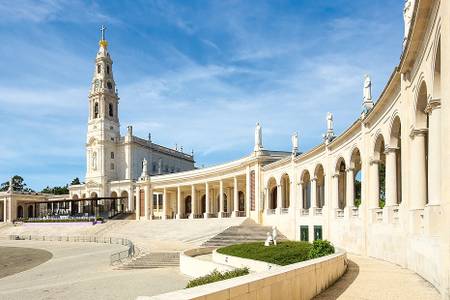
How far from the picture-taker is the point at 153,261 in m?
30.7

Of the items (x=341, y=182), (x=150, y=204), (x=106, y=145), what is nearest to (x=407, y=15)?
(x=341, y=182)

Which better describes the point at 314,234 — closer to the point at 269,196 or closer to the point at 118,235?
the point at 269,196

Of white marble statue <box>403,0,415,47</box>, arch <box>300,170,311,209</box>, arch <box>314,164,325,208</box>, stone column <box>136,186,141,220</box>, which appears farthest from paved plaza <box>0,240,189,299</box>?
stone column <box>136,186,141,220</box>

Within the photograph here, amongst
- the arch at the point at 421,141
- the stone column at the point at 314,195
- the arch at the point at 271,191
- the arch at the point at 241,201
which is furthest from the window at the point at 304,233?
the arch at the point at 241,201

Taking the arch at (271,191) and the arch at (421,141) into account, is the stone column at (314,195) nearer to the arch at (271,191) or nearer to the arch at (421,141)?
the arch at (271,191)

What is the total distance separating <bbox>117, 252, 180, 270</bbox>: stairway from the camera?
97.4 ft

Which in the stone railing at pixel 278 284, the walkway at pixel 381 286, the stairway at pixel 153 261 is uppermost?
the stone railing at pixel 278 284

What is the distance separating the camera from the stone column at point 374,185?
24.8 meters

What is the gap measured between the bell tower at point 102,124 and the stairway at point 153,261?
5686cm

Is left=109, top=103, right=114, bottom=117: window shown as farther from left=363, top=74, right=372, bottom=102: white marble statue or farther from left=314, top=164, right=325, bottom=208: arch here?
left=363, top=74, right=372, bottom=102: white marble statue

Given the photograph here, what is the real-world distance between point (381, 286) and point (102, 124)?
78.5 meters

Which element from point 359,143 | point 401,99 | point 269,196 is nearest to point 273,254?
point 401,99

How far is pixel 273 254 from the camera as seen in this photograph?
67.8 ft

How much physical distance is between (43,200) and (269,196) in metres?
64.6
